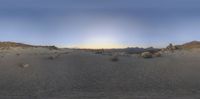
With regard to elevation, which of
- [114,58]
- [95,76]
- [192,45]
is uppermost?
[192,45]

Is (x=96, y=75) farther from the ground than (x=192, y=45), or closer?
closer

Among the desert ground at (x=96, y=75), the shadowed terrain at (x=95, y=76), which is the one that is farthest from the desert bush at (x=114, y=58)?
the shadowed terrain at (x=95, y=76)

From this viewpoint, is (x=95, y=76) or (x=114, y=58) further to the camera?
(x=114, y=58)

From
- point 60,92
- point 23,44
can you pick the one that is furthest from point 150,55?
point 23,44

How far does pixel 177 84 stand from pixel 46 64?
7.16 m

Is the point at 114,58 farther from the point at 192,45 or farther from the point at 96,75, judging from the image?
the point at 192,45

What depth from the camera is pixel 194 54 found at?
35.2m

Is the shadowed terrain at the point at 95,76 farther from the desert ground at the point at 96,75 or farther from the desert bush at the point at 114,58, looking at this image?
the desert bush at the point at 114,58

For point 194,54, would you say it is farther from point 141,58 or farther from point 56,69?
point 56,69

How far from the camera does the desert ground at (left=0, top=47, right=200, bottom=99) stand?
90.9 feet

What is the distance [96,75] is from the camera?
101 feet

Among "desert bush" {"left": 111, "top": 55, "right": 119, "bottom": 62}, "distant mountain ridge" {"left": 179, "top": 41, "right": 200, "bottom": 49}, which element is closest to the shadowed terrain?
"desert bush" {"left": 111, "top": 55, "right": 119, "bottom": 62}

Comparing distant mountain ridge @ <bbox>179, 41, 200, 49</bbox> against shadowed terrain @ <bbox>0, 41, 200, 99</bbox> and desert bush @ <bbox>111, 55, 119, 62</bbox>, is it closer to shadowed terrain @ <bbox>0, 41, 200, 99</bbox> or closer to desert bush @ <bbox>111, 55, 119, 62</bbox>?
shadowed terrain @ <bbox>0, 41, 200, 99</bbox>

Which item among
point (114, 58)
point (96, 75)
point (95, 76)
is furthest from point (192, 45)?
point (95, 76)
